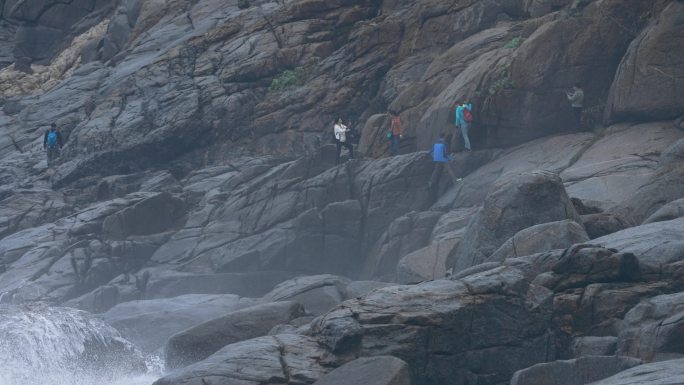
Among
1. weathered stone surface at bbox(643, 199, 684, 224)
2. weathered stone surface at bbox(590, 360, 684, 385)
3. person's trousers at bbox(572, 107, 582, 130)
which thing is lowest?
person's trousers at bbox(572, 107, 582, 130)

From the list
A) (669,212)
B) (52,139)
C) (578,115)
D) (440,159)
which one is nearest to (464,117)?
(440,159)

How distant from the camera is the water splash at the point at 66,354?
66.8ft

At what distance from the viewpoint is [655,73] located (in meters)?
26.2

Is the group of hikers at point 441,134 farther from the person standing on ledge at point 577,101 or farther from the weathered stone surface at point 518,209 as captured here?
the weathered stone surface at point 518,209

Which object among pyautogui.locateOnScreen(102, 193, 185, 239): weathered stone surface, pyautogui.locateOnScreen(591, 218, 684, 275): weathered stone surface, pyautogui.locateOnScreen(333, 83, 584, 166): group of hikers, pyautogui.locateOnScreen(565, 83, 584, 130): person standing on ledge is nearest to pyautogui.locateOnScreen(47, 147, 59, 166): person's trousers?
pyautogui.locateOnScreen(102, 193, 185, 239): weathered stone surface

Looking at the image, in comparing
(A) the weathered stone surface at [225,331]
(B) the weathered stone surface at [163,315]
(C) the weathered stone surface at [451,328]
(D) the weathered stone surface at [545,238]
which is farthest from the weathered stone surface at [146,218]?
(C) the weathered stone surface at [451,328]

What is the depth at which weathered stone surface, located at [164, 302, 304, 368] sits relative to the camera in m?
18.6

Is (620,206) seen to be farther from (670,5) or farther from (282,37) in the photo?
(282,37)

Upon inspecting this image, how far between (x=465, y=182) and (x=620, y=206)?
7.77 meters

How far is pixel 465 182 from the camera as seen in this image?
28.3 meters

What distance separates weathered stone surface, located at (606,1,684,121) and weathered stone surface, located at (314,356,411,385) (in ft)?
48.0

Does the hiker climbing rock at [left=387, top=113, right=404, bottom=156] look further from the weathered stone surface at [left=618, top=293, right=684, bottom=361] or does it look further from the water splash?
the weathered stone surface at [left=618, top=293, right=684, bottom=361]

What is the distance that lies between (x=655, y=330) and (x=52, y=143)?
28.4 m

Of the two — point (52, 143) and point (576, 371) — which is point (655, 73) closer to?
point (576, 371)
